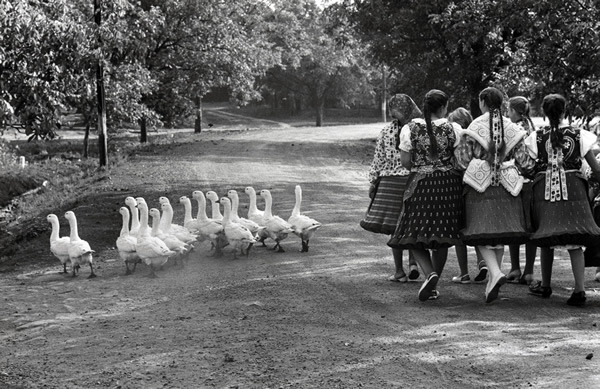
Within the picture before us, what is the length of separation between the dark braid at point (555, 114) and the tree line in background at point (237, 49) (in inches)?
212

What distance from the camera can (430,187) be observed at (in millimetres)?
9211

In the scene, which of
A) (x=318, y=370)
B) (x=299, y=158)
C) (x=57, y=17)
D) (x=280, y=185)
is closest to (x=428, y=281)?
(x=318, y=370)

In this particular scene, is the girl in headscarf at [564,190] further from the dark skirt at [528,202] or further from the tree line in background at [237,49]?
the tree line in background at [237,49]

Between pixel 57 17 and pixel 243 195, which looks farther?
pixel 243 195

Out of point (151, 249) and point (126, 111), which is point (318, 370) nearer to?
point (151, 249)

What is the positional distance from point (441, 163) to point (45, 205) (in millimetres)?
13744

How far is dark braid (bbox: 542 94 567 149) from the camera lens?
9000 mm

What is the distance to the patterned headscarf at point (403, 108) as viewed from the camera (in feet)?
31.8

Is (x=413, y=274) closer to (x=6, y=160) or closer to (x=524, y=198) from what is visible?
(x=524, y=198)

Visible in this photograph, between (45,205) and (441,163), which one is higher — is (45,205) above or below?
below

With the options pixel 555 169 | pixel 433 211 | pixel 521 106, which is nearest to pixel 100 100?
pixel 521 106

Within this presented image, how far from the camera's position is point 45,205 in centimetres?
2084

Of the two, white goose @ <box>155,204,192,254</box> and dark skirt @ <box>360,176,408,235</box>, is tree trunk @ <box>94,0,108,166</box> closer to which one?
white goose @ <box>155,204,192,254</box>

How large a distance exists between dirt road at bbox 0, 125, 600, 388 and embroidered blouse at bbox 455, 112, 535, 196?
4.11ft
